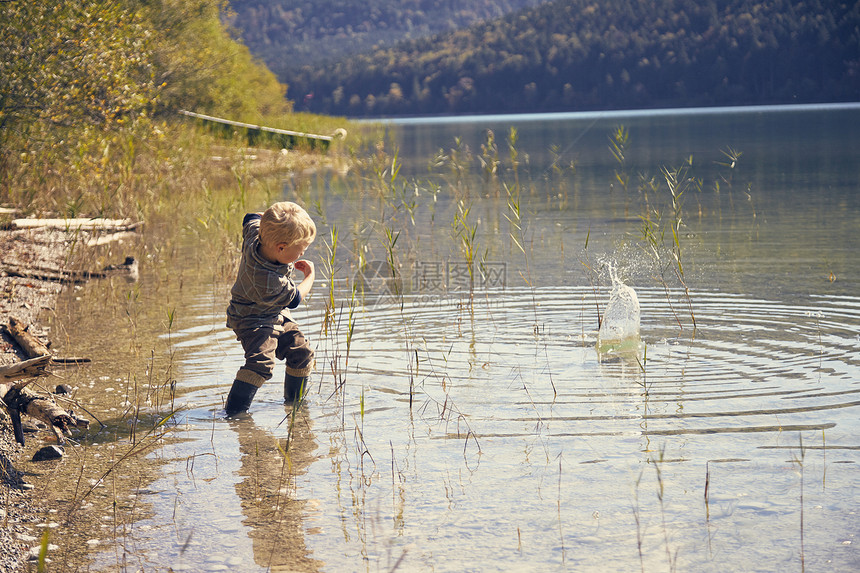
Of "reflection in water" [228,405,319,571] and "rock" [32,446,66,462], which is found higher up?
"rock" [32,446,66,462]

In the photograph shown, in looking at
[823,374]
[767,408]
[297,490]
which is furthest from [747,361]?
[297,490]

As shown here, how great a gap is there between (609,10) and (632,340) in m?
100

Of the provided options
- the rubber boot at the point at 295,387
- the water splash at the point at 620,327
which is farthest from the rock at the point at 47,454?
the water splash at the point at 620,327

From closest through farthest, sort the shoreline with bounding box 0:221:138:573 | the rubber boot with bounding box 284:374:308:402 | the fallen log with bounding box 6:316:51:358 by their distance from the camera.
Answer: the shoreline with bounding box 0:221:138:573, the rubber boot with bounding box 284:374:308:402, the fallen log with bounding box 6:316:51:358

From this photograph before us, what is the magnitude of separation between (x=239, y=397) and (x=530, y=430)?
1.76m

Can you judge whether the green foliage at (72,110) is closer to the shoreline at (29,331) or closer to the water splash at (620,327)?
the shoreline at (29,331)

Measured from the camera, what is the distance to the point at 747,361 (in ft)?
20.2

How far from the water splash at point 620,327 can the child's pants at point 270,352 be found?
2351 millimetres

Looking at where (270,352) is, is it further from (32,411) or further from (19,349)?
(19,349)

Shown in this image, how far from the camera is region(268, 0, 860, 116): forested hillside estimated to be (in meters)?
81.2

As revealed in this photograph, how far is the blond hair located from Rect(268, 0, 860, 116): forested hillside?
245 ft

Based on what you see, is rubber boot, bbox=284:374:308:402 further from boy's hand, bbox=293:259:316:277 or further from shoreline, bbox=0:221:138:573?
shoreline, bbox=0:221:138:573

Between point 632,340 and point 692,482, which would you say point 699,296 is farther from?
point 692,482

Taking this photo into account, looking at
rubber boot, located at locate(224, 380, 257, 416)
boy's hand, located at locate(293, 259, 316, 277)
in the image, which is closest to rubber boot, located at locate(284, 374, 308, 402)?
rubber boot, located at locate(224, 380, 257, 416)
